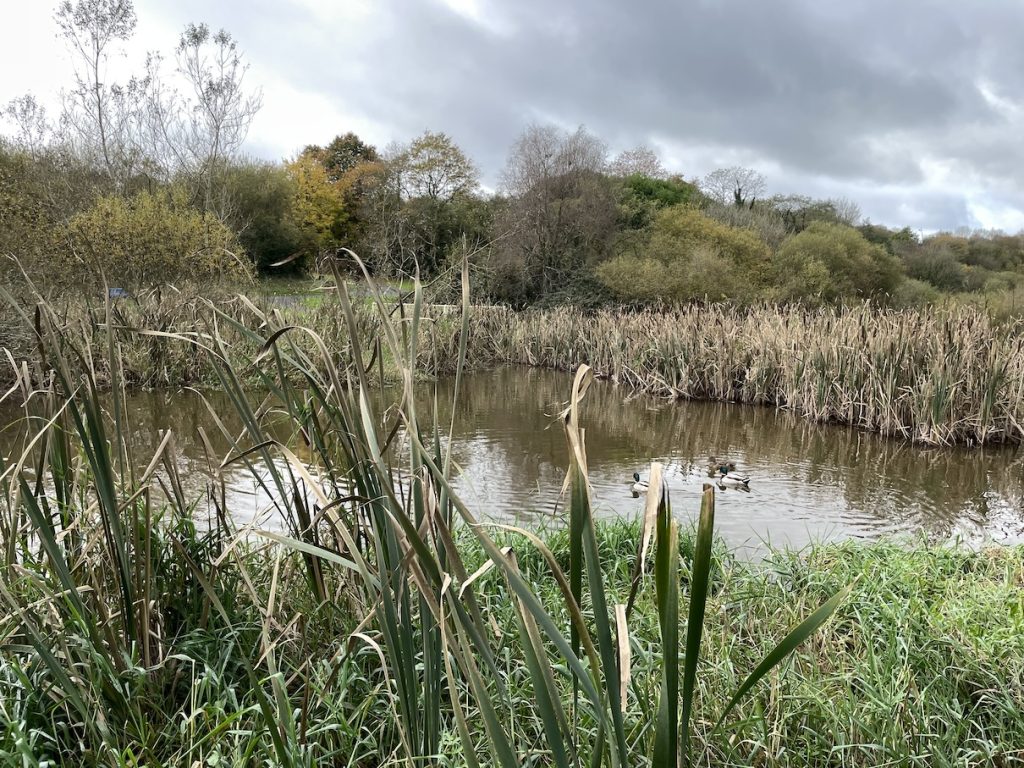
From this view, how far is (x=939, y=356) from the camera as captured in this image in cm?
625

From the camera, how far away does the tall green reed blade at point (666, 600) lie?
70 centimetres

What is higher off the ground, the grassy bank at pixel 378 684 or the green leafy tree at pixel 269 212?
the green leafy tree at pixel 269 212

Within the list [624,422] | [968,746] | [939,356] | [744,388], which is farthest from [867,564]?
[744,388]

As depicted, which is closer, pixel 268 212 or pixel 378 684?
pixel 378 684

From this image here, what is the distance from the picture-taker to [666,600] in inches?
28.9

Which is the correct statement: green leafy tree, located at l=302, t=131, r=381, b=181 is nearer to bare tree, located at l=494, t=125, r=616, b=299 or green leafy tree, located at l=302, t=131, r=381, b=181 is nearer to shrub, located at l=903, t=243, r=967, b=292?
bare tree, located at l=494, t=125, r=616, b=299

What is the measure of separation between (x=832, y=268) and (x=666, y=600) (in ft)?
69.2

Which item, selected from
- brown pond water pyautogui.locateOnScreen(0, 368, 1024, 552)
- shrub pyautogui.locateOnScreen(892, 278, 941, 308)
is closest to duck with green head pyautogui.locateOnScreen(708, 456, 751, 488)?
brown pond water pyautogui.locateOnScreen(0, 368, 1024, 552)

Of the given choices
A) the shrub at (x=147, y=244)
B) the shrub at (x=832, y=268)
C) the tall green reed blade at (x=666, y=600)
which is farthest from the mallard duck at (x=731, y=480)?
the shrub at (x=832, y=268)

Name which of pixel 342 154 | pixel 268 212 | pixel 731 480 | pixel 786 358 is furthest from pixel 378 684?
pixel 342 154

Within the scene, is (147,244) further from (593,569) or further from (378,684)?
(593,569)

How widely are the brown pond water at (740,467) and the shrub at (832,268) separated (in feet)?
35.5

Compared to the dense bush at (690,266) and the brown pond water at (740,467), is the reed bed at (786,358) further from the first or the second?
the dense bush at (690,266)

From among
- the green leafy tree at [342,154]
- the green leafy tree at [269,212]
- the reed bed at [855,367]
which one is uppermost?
the green leafy tree at [342,154]
